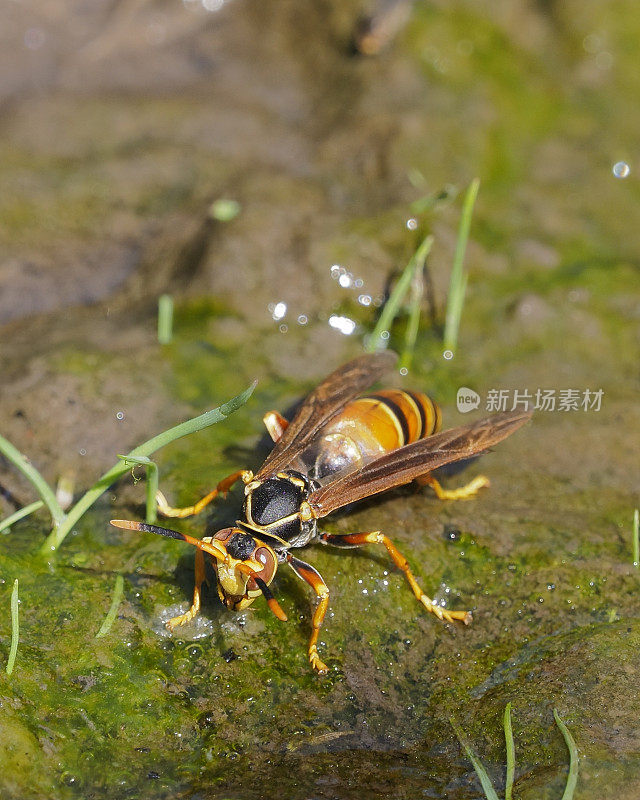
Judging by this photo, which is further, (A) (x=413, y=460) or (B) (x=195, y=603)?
(A) (x=413, y=460)

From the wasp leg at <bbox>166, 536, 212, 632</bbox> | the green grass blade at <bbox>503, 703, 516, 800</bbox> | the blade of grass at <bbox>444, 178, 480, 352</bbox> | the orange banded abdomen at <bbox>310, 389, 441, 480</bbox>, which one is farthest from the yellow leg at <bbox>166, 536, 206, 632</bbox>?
the blade of grass at <bbox>444, 178, 480, 352</bbox>

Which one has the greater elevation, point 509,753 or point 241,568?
point 241,568

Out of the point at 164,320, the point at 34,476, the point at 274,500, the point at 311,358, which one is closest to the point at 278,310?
the point at 311,358

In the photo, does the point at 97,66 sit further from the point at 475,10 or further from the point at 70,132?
the point at 475,10

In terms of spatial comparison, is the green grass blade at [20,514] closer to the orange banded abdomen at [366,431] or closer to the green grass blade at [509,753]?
the orange banded abdomen at [366,431]

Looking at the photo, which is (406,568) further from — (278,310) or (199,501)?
(278,310)

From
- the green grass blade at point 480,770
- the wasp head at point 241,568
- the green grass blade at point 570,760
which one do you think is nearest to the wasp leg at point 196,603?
the wasp head at point 241,568

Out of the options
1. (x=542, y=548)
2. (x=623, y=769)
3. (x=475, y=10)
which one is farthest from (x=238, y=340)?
(x=475, y=10)

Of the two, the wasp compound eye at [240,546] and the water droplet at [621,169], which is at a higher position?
the water droplet at [621,169]
